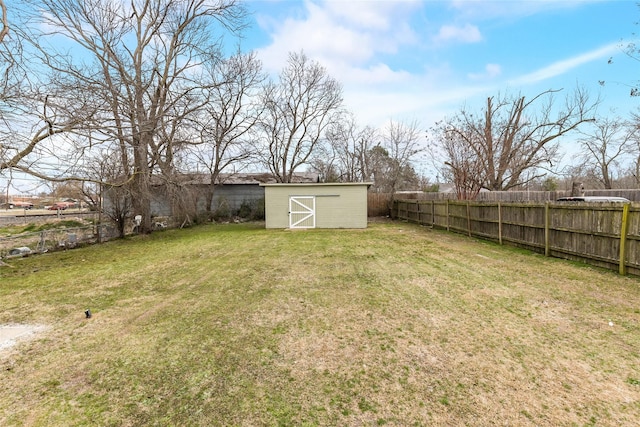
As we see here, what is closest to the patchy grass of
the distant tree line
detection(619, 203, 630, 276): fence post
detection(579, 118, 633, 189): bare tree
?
the distant tree line

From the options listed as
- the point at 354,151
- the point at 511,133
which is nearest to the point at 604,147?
the point at 511,133

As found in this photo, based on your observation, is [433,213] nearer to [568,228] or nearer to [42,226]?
[568,228]

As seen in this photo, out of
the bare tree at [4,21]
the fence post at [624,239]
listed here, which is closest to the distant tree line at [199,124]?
the bare tree at [4,21]

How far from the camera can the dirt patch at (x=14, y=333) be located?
3.37m

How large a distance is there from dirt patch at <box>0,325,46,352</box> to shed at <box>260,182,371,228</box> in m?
11.3

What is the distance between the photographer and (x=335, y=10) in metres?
10.2

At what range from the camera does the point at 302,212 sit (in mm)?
15008

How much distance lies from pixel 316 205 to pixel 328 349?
11976mm

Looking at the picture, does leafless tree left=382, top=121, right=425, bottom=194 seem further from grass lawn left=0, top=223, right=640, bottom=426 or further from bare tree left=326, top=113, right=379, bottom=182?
grass lawn left=0, top=223, right=640, bottom=426

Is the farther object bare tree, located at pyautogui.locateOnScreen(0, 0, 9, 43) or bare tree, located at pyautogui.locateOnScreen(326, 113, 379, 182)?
bare tree, located at pyautogui.locateOnScreen(326, 113, 379, 182)

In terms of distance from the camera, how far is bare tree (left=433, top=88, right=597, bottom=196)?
53.5 feet

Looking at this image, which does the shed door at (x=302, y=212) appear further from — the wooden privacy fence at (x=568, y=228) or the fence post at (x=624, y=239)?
the fence post at (x=624, y=239)

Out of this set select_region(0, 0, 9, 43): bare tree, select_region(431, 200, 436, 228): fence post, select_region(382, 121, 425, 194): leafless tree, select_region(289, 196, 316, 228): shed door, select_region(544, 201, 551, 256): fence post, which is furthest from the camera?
select_region(382, 121, 425, 194): leafless tree

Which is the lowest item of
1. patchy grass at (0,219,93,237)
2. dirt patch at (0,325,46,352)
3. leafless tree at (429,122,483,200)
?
dirt patch at (0,325,46,352)
